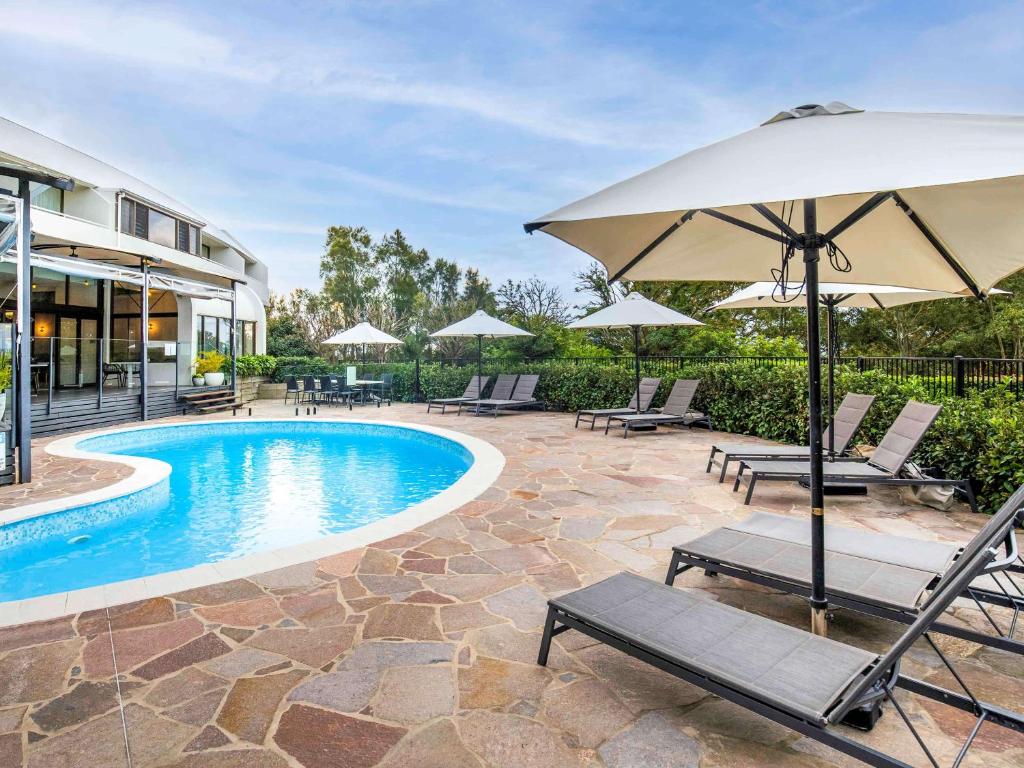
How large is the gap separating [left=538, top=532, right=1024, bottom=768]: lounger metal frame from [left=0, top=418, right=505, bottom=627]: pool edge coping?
2708mm

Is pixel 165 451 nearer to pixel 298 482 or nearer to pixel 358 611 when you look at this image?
pixel 298 482

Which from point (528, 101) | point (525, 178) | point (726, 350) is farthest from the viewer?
point (525, 178)

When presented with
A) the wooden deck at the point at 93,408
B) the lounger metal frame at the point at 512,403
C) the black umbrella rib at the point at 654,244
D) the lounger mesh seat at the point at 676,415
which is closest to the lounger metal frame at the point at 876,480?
the black umbrella rib at the point at 654,244

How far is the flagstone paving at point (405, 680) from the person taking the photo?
2.01 metres

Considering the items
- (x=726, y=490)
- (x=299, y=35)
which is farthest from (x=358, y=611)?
(x=299, y=35)

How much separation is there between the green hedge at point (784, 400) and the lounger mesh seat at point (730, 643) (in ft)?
13.8

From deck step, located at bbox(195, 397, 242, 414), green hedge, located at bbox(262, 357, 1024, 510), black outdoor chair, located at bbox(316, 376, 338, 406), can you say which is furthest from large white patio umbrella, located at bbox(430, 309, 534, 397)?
deck step, located at bbox(195, 397, 242, 414)

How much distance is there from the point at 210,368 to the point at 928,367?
17.0 meters

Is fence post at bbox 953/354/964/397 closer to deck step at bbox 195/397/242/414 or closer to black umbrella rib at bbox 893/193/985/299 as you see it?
black umbrella rib at bbox 893/193/985/299

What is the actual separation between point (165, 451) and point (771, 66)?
1450 centimetres

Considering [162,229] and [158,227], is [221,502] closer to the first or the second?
[158,227]

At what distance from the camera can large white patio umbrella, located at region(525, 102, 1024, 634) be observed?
5.96 feet

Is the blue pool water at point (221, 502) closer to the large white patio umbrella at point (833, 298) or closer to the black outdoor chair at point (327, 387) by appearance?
the black outdoor chair at point (327, 387)

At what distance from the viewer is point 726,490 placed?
598 cm
